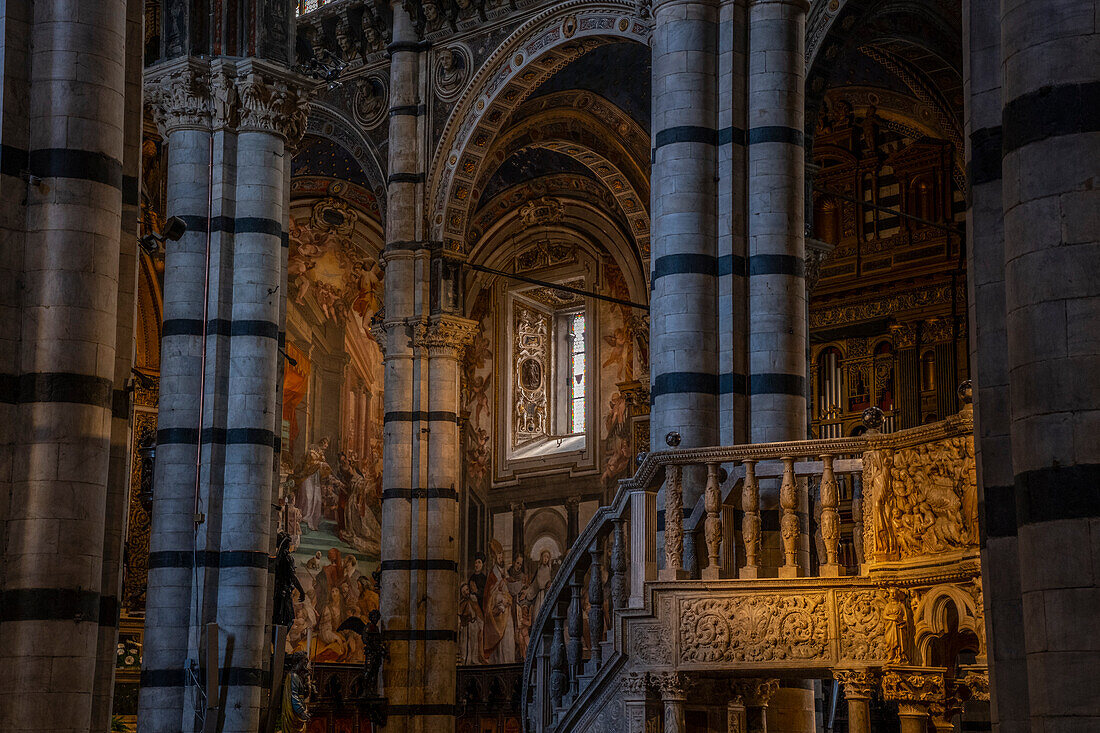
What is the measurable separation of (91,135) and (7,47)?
0.64 metres

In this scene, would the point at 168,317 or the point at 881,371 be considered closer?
the point at 168,317

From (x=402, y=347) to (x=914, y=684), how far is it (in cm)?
1163

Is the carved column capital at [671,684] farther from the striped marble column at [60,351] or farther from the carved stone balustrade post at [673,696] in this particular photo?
the striped marble column at [60,351]

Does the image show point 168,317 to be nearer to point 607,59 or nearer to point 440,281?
point 440,281

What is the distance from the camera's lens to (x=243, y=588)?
1191cm

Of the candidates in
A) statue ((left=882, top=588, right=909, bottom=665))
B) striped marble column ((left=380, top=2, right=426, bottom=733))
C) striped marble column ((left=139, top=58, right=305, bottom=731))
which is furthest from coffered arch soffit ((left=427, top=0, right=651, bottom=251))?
statue ((left=882, top=588, right=909, bottom=665))

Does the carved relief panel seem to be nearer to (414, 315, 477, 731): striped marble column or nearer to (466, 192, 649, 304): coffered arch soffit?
(466, 192, 649, 304): coffered arch soffit

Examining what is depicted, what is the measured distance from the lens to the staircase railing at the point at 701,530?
28.7 feet

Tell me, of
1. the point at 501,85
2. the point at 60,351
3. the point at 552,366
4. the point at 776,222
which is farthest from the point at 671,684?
the point at 552,366

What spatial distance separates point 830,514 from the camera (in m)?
8.97

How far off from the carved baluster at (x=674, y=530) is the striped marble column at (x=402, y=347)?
9197 mm

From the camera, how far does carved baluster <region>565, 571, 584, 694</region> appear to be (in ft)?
34.9

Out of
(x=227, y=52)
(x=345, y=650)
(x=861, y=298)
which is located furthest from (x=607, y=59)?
(x=345, y=650)

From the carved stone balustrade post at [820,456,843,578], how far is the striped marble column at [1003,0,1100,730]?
368 cm
